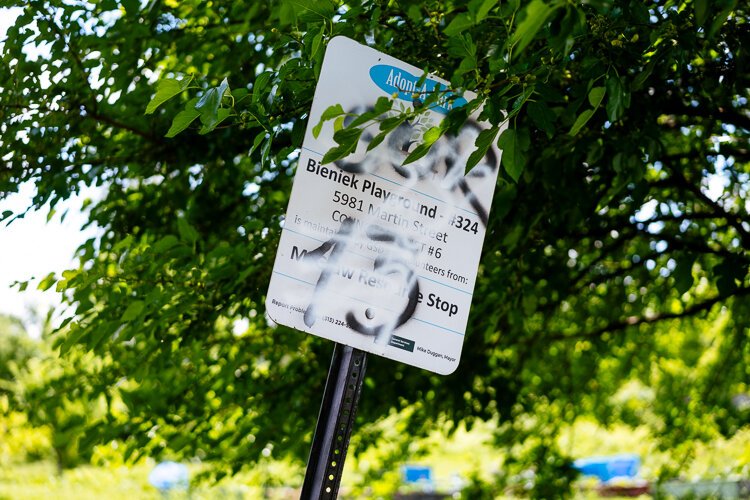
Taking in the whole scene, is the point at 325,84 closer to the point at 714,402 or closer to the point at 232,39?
the point at 232,39

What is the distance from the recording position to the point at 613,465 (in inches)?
727

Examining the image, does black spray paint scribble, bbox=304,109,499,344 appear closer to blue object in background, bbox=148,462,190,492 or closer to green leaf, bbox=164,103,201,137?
green leaf, bbox=164,103,201,137

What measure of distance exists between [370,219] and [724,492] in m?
5.95

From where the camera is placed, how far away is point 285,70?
6.18 ft

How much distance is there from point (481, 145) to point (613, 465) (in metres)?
18.5

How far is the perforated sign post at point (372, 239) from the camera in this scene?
1.51 metres

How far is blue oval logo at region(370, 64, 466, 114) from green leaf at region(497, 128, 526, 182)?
121mm

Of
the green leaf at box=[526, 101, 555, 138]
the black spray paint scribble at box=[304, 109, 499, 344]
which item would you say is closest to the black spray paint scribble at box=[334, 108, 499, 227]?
the black spray paint scribble at box=[304, 109, 499, 344]

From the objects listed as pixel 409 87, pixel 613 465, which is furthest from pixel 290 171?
pixel 613 465

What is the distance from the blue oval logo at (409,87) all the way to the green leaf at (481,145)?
4.6 inches

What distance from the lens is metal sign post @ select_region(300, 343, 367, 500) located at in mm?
1549

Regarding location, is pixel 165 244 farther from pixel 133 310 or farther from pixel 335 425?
pixel 335 425

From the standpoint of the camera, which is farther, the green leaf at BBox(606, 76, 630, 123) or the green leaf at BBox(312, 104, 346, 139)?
the green leaf at BBox(606, 76, 630, 123)

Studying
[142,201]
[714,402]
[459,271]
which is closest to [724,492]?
[714,402]
